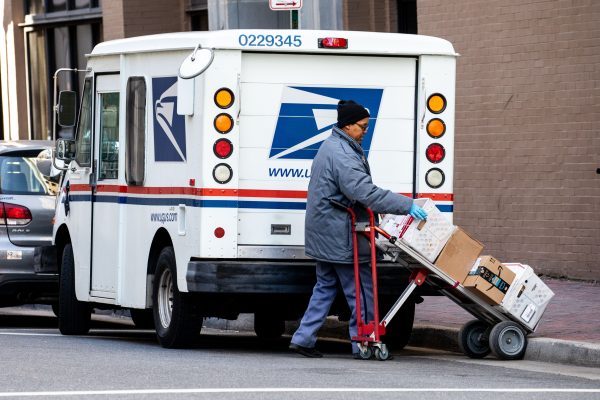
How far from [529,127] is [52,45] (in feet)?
42.0

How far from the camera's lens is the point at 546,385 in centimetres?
955

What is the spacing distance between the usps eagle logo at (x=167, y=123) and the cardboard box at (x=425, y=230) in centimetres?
173

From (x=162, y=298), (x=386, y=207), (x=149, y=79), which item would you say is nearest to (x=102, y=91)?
(x=149, y=79)

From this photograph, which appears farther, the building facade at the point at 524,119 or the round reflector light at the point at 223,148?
the building facade at the point at 524,119

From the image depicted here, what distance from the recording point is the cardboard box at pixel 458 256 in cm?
1106

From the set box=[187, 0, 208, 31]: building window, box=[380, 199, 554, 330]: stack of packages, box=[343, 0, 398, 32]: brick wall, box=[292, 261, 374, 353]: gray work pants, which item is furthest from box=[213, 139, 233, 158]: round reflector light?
box=[187, 0, 208, 31]: building window

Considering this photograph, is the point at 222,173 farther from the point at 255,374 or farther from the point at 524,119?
the point at 524,119

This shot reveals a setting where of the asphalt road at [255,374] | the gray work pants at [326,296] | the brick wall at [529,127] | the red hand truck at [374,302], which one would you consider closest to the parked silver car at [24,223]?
the asphalt road at [255,374]

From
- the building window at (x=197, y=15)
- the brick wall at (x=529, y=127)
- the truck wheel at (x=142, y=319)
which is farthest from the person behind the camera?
the building window at (x=197, y=15)

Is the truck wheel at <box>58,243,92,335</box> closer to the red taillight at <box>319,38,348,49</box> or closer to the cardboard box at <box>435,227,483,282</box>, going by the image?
the red taillight at <box>319,38,348,49</box>

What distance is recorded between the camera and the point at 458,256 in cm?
1112

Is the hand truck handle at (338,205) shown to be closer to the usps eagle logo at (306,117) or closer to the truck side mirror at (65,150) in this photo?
the usps eagle logo at (306,117)

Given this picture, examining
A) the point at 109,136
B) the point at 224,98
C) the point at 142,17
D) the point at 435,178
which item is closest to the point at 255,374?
the point at 224,98

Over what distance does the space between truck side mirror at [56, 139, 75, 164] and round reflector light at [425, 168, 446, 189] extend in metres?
3.47
